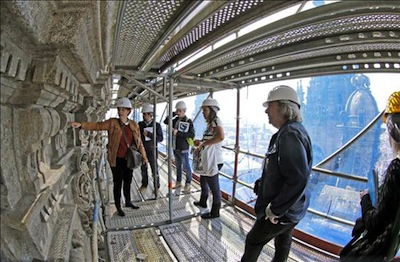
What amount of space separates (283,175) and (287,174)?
0.20 feet

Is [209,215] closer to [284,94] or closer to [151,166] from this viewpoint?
[151,166]

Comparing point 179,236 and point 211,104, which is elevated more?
point 211,104

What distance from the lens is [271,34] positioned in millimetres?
1795

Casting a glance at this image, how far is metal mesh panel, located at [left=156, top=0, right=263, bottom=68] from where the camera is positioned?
1.47 m

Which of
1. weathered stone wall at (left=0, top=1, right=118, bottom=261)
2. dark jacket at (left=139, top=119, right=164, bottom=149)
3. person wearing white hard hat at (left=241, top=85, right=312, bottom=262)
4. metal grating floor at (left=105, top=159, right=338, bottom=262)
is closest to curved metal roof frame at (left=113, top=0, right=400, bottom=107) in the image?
weathered stone wall at (left=0, top=1, right=118, bottom=261)

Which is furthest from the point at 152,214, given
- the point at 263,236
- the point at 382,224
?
the point at 382,224

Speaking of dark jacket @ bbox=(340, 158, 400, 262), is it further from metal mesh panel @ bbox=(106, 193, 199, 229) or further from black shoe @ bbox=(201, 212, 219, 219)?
metal mesh panel @ bbox=(106, 193, 199, 229)

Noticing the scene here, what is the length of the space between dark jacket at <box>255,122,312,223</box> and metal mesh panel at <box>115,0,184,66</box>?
1.30 meters

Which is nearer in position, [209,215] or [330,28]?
[330,28]

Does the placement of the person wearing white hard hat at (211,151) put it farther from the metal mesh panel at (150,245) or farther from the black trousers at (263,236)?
the black trousers at (263,236)

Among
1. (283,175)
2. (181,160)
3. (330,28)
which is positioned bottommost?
(181,160)

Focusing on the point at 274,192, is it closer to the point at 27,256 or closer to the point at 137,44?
the point at 27,256

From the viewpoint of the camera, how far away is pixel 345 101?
3867mm

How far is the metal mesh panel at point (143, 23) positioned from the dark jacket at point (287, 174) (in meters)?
1.30
